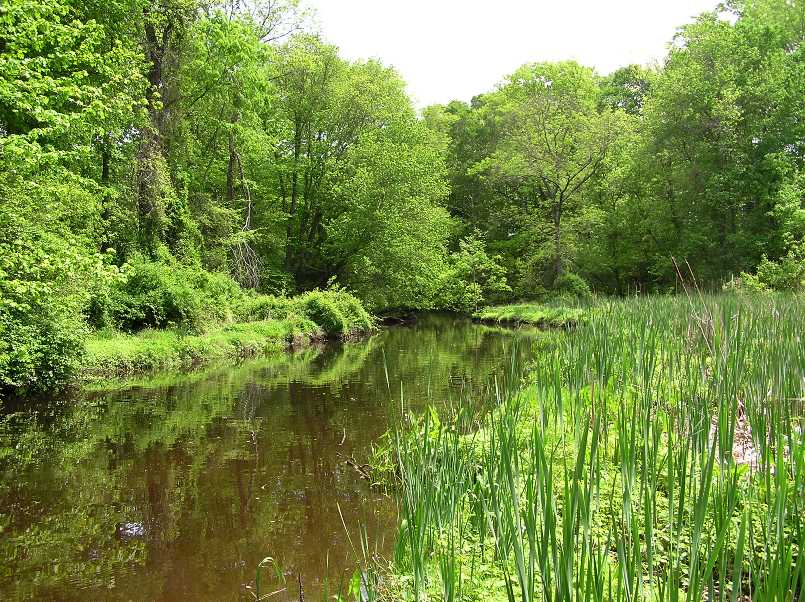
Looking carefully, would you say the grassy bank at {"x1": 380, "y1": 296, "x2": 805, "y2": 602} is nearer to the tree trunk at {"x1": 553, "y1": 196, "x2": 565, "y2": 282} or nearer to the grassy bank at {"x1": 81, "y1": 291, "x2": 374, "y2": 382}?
the grassy bank at {"x1": 81, "y1": 291, "x2": 374, "y2": 382}

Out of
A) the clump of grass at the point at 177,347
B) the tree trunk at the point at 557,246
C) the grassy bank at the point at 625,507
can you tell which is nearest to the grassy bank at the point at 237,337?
the clump of grass at the point at 177,347

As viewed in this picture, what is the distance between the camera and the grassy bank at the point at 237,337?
36.1 feet

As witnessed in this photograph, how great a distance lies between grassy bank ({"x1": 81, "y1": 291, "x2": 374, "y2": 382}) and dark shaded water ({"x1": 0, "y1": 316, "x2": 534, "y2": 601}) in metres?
1.74

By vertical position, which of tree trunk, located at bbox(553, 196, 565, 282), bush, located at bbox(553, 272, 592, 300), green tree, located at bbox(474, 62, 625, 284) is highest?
green tree, located at bbox(474, 62, 625, 284)

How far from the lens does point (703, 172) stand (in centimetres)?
2012

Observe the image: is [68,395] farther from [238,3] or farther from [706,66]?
[706,66]

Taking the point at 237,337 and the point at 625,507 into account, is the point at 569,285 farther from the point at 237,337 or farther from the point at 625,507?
the point at 625,507

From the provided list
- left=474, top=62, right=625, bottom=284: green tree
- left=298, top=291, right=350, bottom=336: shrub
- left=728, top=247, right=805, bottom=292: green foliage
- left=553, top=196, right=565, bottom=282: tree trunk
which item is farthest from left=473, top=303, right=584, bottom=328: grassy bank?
left=298, top=291, right=350, bottom=336: shrub

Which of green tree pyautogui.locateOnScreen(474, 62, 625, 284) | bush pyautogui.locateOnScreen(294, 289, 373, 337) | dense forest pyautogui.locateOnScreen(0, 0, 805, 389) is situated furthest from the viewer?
green tree pyautogui.locateOnScreen(474, 62, 625, 284)

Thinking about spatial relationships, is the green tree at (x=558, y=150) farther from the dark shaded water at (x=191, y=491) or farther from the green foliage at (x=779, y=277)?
the dark shaded water at (x=191, y=491)

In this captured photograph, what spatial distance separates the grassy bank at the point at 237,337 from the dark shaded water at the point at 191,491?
174 centimetres

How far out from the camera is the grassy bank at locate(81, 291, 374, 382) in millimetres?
10992

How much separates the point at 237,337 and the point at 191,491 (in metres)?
10.4

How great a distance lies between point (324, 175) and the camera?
25.7 m
